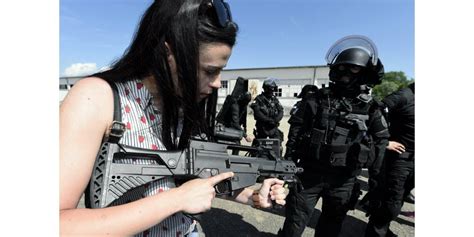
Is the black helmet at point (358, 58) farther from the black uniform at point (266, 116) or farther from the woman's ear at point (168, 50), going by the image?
the black uniform at point (266, 116)

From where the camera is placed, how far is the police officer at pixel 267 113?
21.2ft

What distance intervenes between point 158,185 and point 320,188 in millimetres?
2307

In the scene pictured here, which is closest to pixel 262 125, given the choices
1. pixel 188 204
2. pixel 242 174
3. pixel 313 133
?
pixel 313 133

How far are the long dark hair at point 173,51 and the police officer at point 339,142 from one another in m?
2.11

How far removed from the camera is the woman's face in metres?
1.11

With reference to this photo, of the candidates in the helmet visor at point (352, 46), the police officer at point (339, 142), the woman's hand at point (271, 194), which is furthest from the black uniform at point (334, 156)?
the woman's hand at point (271, 194)

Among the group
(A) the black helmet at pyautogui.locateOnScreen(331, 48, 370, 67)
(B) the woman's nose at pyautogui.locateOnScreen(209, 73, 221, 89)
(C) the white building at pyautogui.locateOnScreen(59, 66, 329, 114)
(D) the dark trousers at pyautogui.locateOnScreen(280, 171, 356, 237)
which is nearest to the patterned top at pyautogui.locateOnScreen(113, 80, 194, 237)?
(B) the woman's nose at pyautogui.locateOnScreen(209, 73, 221, 89)

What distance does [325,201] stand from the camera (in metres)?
3.08

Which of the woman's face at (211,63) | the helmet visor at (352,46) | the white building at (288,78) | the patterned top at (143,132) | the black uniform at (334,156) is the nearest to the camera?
the patterned top at (143,132)

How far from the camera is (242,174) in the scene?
4.50 feet

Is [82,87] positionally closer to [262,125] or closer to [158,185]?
[158,185]

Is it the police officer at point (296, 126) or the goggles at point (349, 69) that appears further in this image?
the police officer at point (296, 126)

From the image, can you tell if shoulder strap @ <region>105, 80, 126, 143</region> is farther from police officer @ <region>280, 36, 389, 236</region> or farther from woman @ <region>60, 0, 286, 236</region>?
police officer @ <region>280, 36, 389, 236</region>

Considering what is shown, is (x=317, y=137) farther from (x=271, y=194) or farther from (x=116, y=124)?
(x=116, y=124)
